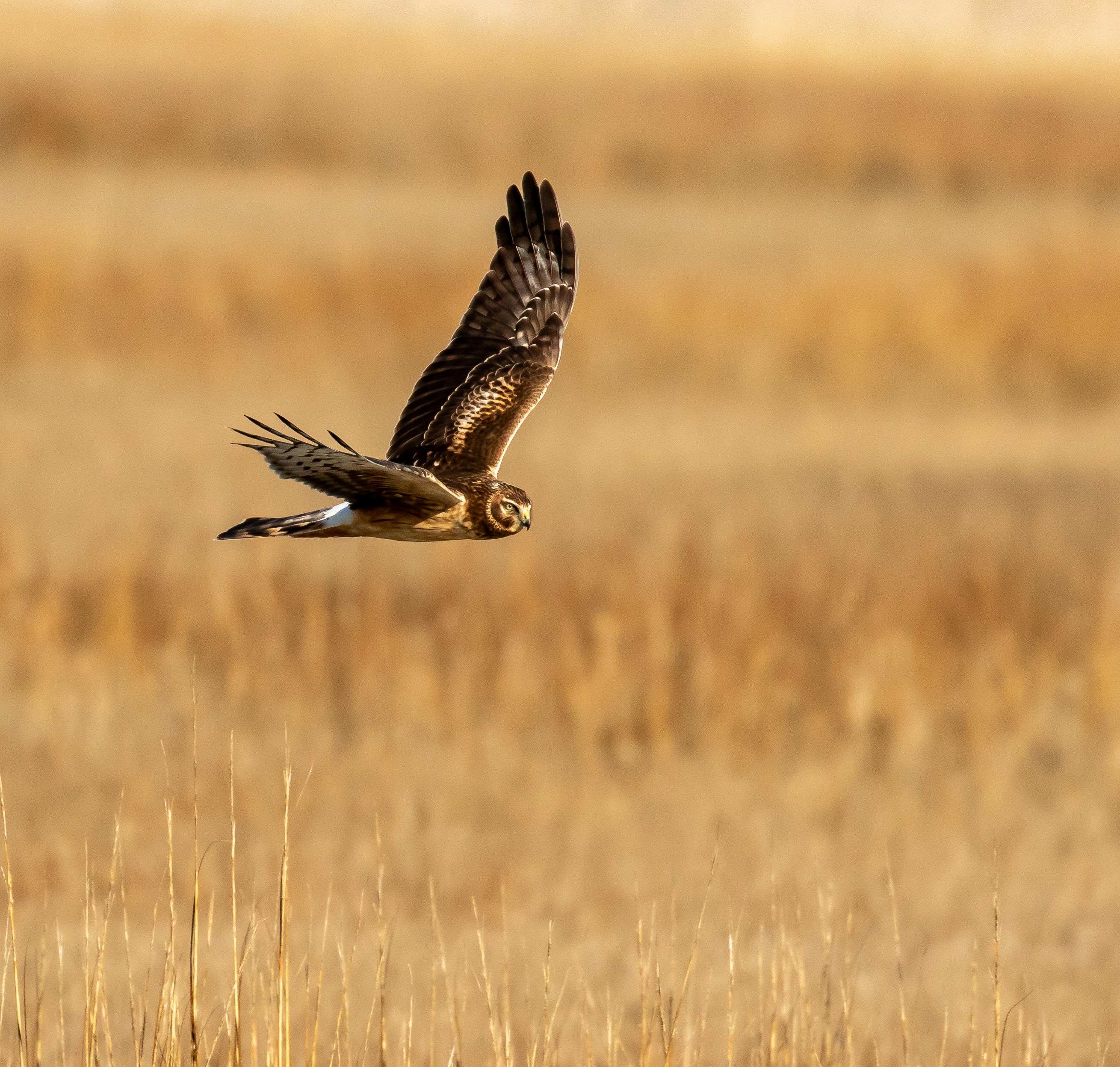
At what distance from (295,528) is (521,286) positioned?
7.41 feet

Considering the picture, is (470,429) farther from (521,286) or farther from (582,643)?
(582,643)

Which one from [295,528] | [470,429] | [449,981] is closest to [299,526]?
[295,528]

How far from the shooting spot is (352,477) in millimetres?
3854

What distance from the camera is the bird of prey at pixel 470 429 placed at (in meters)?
3.71

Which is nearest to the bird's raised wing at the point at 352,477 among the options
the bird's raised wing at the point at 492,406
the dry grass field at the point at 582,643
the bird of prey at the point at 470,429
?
the bird of prey at the point at 470,429

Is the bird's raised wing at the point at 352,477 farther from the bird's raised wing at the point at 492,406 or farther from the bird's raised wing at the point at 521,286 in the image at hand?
the bird's raised wing at the point at 521,286

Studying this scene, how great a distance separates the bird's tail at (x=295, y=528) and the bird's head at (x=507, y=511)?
1.12 feet

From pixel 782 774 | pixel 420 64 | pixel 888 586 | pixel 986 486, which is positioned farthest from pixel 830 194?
pixel 782 774

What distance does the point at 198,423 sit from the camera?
55.3ft

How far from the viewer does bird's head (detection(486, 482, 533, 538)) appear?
12.8ft

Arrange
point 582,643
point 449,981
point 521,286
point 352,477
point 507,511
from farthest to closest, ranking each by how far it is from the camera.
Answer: point 582,643 → point 449,981 → point 521,286 → point 507,511 → point 352,477

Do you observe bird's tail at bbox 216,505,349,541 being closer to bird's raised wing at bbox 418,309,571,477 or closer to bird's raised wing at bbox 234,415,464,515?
bird's raised wing at bbox 234,415,464,515

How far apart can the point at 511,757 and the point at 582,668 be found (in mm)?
1064

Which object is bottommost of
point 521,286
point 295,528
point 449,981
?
point 449,981
